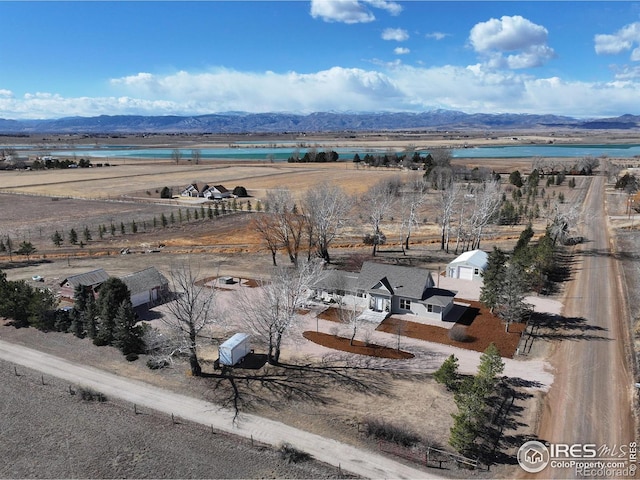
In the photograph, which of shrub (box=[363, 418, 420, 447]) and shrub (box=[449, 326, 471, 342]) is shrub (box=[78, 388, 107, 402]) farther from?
shrub (box=[449, 326, 471, 342])

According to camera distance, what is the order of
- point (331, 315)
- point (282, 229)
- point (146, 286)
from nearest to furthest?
point (331, 315)
point (146, 286)
point (282, 229)

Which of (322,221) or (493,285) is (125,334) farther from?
(493,285)

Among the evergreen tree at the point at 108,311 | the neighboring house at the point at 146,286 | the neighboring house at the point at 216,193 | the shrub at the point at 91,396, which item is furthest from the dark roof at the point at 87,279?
the neighboring house at the point at 216,193

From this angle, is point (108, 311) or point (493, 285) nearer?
point (108, 311)

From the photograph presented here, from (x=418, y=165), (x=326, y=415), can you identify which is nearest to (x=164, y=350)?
(x=326, y=415)

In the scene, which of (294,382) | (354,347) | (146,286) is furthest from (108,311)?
(354,347)

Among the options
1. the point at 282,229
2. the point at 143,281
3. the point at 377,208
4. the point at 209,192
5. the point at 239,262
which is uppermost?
the point at 377,208

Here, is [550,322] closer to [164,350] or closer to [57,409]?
[164,350]
